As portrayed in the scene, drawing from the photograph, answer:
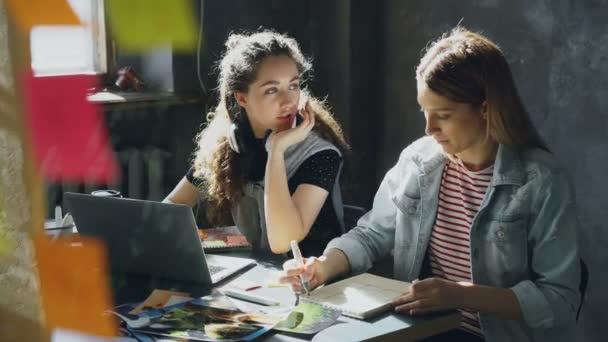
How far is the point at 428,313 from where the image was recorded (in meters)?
1.46

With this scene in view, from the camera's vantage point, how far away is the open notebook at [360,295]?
1.45 m

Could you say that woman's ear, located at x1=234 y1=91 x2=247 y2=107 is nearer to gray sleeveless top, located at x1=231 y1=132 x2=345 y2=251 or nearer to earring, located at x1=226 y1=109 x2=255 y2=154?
earring, located at x1=226 y1=109 x2=255 y2=154

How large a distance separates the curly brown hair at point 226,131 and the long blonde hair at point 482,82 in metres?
0.56

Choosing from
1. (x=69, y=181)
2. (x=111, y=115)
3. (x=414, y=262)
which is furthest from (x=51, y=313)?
(x=111, y=115)

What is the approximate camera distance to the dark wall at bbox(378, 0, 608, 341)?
253 centimetres

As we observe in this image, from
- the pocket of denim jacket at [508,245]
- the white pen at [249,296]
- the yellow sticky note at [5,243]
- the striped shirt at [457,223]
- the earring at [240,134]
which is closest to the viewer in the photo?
the yellow sticky note at [5,243]

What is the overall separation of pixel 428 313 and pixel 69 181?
1637mm

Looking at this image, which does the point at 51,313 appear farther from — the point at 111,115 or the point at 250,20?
the point at 250,20

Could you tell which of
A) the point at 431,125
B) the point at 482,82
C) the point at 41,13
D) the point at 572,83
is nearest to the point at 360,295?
the point at 431,125

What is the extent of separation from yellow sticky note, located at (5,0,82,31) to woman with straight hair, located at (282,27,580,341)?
1.08 meters

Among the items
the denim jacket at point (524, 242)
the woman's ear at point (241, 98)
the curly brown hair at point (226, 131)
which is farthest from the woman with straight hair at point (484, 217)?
the woman's ear at point (241, 98)

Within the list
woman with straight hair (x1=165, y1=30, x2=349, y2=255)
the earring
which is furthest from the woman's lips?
the earring

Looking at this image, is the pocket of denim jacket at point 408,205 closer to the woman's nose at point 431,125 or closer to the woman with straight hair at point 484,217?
the woman with straight hair at point 484,217

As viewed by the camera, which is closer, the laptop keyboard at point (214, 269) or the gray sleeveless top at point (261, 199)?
the laptop keyboard at point (214, 269)
